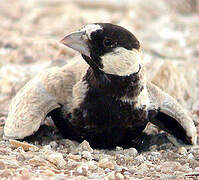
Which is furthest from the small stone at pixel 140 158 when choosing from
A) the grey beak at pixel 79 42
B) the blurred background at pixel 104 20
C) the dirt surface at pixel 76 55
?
the blurred background at pixel 104 20

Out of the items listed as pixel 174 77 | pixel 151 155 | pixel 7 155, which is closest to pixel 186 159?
pixel 151 155

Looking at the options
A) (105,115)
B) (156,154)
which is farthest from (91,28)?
(156,154)

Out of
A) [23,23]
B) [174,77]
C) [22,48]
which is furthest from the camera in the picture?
[23,23]

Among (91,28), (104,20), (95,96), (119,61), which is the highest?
(104,20)

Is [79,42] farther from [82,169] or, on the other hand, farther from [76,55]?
[76,55]

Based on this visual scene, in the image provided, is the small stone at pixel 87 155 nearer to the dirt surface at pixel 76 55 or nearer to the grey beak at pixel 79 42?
the dirt surface at pixel 76 55

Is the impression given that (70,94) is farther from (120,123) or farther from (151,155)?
(151,155)

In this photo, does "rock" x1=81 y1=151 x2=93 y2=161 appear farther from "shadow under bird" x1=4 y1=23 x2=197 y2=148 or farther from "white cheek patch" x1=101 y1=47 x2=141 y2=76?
"white cheek patch" x1=101 y1=47 x2=141 y2=76
